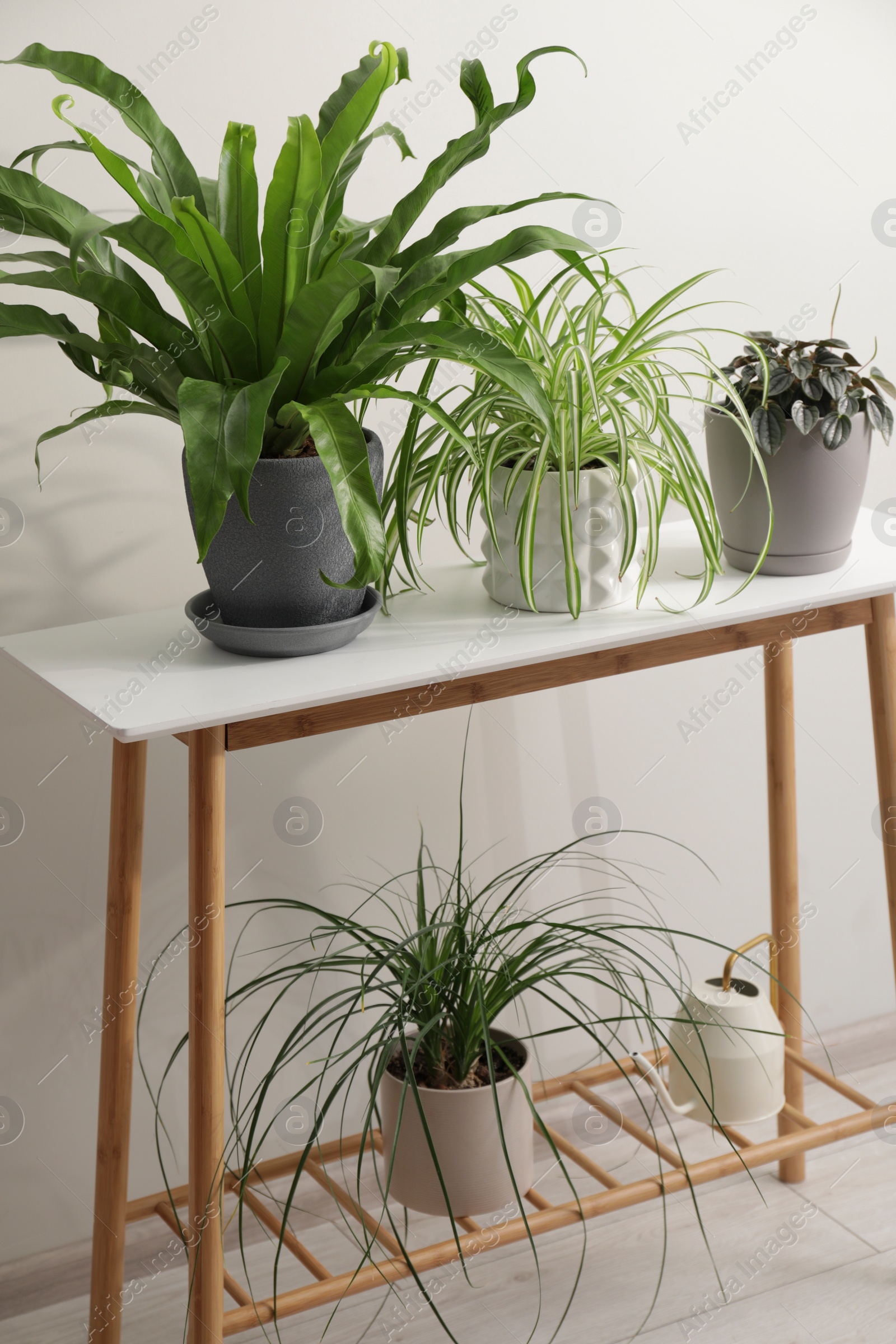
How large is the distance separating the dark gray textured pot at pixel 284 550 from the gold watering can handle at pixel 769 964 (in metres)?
0.71

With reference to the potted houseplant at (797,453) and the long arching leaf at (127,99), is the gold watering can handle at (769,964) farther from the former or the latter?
the long arching leaf at (127,99)

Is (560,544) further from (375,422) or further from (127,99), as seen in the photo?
(127,99)

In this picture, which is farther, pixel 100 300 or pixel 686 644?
pixel 686 644

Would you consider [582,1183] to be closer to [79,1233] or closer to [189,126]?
[79,1233]

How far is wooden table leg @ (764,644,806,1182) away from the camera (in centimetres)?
184

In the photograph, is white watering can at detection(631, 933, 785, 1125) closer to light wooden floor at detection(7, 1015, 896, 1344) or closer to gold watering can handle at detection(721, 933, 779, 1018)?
gold watering can handle at detection(721, 933, 779, 1018)

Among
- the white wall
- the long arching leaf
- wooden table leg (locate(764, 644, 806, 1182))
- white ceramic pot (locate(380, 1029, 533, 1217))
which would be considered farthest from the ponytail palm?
wooden table leg (locate(764, 644, 806, 1182))

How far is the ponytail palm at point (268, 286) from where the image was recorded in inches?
43.3

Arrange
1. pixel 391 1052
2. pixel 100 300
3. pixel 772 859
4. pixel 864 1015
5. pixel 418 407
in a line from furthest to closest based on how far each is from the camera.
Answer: pixel 864 1015 → pixel 772 859 → pixel 391 1052 → pixel 418 407 → pixel 100 300

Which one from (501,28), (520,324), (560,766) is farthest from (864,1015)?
(501,28)

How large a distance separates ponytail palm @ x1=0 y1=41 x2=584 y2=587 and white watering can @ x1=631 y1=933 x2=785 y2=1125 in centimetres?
83

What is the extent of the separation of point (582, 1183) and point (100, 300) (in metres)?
1.47

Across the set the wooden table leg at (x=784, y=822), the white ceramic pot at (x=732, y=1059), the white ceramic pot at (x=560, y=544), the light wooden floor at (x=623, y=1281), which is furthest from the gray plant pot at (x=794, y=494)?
the light wooden floor at (x=623, y=1281)

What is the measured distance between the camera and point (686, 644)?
1.40 metres
